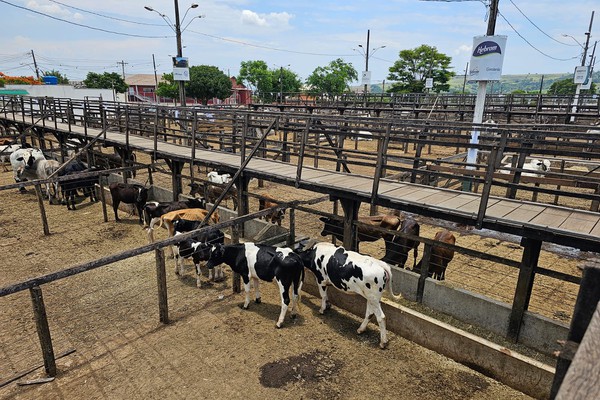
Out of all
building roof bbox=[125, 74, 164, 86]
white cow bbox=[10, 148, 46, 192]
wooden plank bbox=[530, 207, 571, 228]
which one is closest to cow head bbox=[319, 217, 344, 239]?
wooden plank bbox=[530, 207, 571, 228]

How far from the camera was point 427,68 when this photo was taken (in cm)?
5819

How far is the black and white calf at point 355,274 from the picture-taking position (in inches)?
231

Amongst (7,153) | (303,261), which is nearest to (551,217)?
(303,261)

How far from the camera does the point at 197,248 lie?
7488mm

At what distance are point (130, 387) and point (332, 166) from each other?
14.4 meters

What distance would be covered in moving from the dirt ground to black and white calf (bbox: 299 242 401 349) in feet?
1.81

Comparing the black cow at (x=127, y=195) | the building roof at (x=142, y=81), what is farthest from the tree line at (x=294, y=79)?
the black cow at (x=127, y=195)

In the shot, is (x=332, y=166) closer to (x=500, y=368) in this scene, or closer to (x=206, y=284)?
(x=206, y=284)

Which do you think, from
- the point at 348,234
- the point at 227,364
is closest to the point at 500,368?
the point at 348,234

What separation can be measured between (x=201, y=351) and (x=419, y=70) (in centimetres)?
6112

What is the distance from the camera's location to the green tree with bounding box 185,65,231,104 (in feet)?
170

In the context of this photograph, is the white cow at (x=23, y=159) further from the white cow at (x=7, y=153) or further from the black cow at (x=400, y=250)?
the black cow at (x=400, y=250)

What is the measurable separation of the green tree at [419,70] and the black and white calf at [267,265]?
5606 centimetres

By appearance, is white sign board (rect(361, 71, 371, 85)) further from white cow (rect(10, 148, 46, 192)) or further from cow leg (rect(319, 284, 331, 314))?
cow leg (rect(319, 284, 331, 314))
